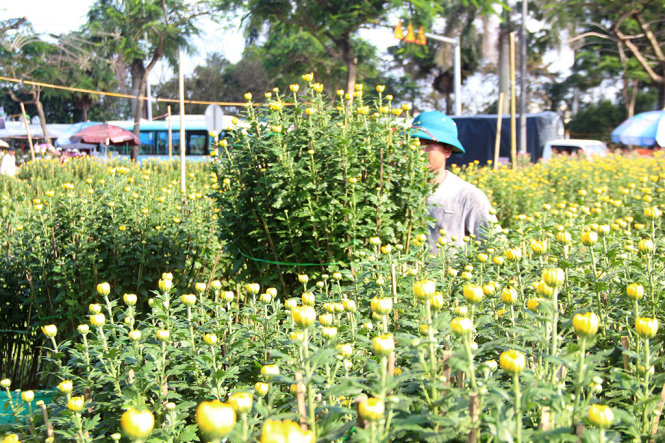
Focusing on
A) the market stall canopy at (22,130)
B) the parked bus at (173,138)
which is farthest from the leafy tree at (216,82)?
the parked bus at (173,138)

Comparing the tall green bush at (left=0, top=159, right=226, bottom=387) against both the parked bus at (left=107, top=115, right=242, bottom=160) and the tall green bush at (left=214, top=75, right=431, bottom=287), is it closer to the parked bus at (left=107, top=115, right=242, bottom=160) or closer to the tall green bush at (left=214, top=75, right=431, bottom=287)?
the tall green bush at (left=214, top=75, right=431, bottom=287)

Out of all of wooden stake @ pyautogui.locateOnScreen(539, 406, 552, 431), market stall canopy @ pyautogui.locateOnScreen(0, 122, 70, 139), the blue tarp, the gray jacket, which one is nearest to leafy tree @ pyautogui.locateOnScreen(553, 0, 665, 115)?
the blue tarp

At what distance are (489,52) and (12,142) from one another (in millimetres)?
35787

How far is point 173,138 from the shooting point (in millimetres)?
25703

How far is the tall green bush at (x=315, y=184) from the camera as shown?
2848 mm

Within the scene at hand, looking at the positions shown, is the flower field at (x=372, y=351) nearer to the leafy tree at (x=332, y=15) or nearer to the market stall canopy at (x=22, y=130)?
the leafy tree at (x=332, y=15)

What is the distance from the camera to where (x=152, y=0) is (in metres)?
23.0

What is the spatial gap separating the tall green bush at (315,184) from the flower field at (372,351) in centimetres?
20

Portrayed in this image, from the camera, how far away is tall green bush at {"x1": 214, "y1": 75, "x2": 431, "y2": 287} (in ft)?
9.34

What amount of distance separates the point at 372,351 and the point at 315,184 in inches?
48.3

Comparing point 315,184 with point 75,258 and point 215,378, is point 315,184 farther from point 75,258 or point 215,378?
point 75,258

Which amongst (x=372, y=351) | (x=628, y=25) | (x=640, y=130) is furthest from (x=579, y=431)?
(x=628, y=25)

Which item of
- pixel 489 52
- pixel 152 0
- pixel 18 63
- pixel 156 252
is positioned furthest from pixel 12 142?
pixel 156 252

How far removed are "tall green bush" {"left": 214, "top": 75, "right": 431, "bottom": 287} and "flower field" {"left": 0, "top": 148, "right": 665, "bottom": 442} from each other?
200 millimetres
